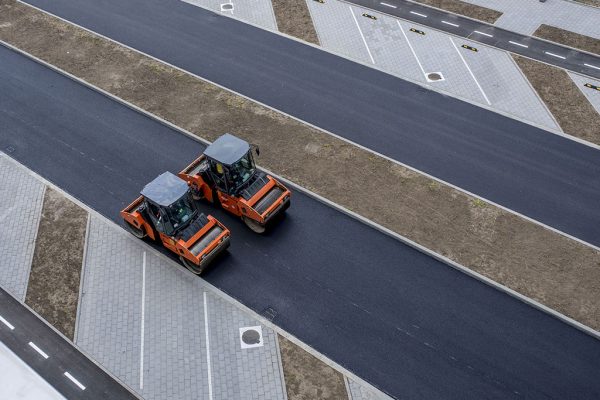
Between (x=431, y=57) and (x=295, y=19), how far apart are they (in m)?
8.67

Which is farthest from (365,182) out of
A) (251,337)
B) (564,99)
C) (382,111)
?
(564,99)

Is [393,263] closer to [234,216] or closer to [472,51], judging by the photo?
[234,216]

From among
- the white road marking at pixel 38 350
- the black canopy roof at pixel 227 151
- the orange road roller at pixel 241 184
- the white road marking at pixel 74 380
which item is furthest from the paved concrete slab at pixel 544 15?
the white road marking at pixel 38 350

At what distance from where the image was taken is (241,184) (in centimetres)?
2009

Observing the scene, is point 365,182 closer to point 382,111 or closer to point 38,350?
point 382,111

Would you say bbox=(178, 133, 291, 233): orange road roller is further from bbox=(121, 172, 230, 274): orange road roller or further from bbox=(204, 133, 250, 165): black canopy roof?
bbox=(121, 172, 230, 274): orange road roller

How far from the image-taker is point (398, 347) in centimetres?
1742

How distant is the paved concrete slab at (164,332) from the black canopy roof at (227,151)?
449 cm

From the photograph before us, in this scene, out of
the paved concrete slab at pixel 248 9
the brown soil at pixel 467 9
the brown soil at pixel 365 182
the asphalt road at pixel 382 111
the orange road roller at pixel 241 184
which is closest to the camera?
the brown soil at pixel 365 182

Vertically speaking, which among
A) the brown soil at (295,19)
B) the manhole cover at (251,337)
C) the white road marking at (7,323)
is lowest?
the white road marking at (7,323)

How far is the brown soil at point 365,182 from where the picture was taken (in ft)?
63.2

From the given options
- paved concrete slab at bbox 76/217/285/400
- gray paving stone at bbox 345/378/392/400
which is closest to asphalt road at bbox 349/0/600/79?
gray paving stone at bbox 345/378/392/400

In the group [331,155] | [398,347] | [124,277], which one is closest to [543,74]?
[331,155]

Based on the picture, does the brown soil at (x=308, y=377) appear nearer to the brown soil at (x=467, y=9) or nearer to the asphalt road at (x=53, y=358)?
the asphalt road at (x=53, y=358)
